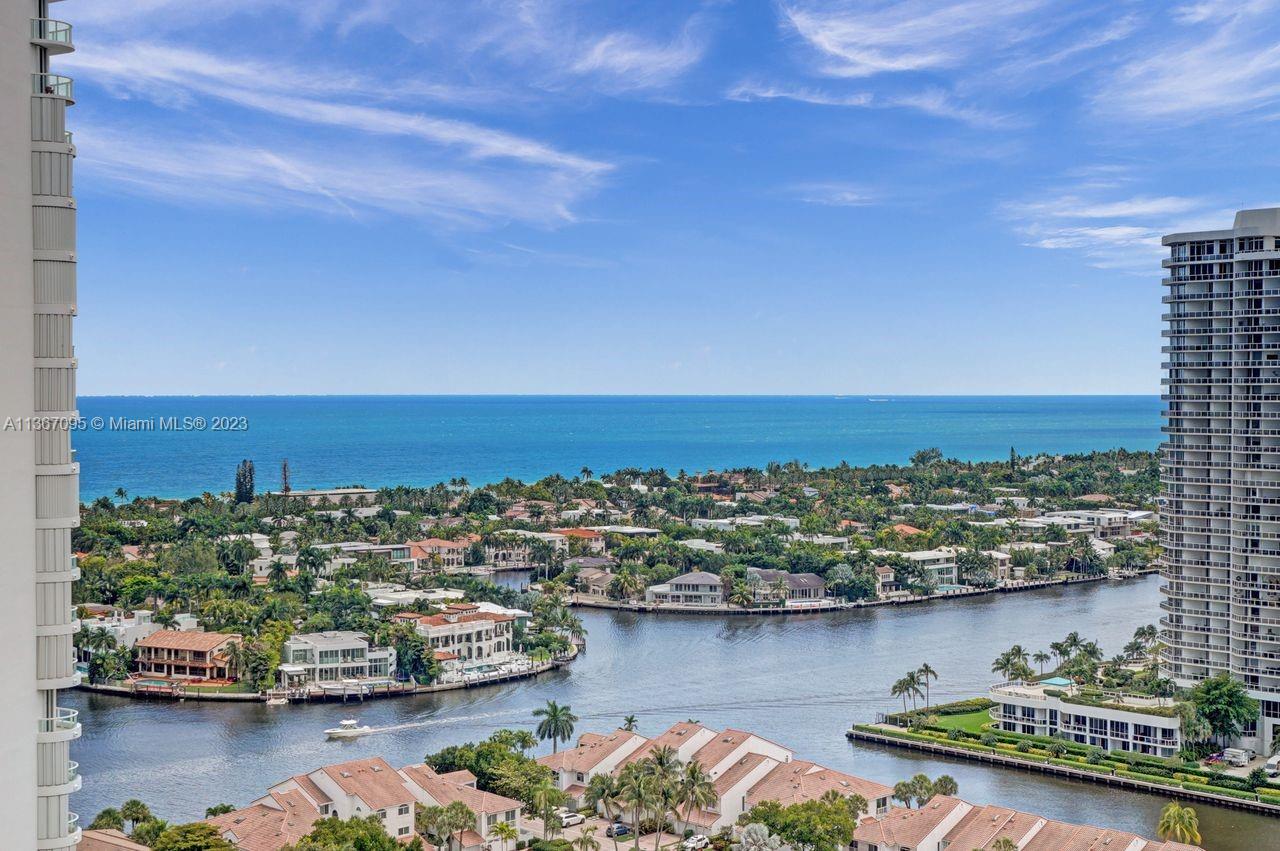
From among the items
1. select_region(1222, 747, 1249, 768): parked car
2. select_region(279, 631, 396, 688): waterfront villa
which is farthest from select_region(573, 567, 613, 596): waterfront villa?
select_region(1222, 747, 1249, 768): parked car

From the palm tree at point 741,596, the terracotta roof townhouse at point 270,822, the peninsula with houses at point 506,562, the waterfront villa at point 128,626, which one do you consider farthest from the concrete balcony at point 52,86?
the palm tree at point 741,596

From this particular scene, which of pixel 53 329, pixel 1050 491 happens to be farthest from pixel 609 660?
pixel 1050 491

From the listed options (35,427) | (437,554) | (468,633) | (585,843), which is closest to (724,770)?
(585,843)

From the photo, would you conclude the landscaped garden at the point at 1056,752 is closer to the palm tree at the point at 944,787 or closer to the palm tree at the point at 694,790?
the palm tree at the point at 944,787

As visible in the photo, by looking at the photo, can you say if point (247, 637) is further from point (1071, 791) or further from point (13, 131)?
point (13, 131)

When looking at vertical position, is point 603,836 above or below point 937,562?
below

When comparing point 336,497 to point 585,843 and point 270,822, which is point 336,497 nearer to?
point 270,822

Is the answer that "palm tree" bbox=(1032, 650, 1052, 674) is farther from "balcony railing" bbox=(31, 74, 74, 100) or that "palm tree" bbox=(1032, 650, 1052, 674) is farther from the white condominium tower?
"balcony railing" bbox=(31, 74, 74, 100)
